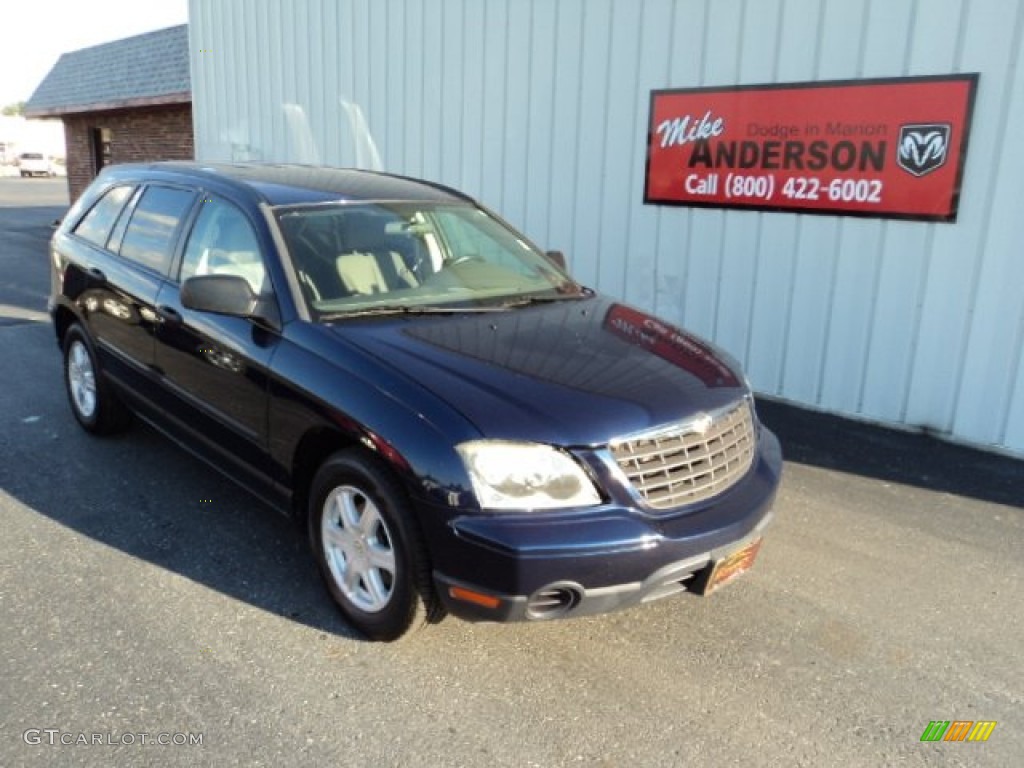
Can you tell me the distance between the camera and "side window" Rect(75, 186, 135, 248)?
4990mm

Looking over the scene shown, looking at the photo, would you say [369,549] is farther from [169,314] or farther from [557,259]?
[557,259]

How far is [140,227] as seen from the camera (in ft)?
15.2

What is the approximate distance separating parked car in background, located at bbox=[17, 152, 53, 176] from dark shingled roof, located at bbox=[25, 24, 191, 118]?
36.9 metres

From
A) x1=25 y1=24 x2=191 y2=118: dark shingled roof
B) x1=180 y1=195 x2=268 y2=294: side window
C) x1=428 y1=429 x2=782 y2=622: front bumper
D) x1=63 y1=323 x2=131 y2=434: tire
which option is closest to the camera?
x1=428 y1=429 x2=782 y2=622: front bumper

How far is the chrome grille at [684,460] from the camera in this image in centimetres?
280

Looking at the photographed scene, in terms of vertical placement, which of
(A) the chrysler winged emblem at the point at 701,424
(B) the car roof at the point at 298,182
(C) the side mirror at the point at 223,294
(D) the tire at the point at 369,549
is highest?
(B) the car roof at the point at 298,182

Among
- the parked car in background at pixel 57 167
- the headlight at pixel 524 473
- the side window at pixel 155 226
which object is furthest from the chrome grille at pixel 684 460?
the parked car in background at pixel 57 167

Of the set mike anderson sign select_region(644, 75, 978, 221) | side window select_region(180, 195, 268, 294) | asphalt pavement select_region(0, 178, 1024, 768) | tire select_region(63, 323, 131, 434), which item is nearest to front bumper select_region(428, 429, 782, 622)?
asphalt pavement select_region(0, 178, 1024, 768)

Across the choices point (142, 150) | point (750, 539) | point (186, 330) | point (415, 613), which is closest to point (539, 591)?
point (415, 613)

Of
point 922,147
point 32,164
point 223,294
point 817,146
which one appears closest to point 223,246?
point 223,294

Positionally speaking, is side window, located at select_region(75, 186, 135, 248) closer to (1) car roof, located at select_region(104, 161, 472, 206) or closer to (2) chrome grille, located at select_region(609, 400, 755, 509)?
(1) car roof, located at select_region(104, 161, 472, 206)

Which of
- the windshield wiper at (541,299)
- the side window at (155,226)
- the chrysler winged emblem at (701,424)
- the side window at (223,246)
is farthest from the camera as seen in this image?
the side window at (155,226)

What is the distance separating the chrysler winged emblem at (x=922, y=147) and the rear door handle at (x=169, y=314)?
4.69m

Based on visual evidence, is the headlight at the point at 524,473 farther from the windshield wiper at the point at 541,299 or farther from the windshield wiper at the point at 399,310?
the windshield wiper at the point at 541,299
